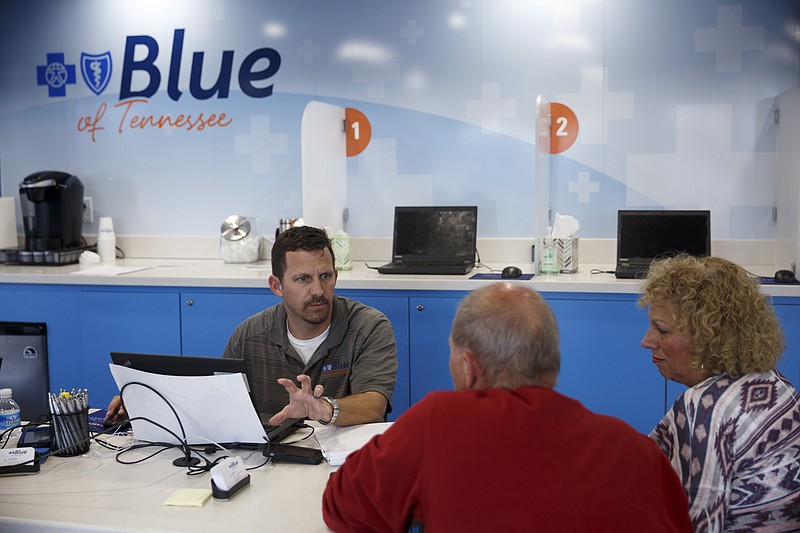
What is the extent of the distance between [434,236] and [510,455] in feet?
8.95

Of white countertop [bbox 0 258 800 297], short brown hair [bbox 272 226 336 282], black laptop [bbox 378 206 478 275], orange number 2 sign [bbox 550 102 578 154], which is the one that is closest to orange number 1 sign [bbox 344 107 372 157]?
black laptop [bbox 378 206 478 275]

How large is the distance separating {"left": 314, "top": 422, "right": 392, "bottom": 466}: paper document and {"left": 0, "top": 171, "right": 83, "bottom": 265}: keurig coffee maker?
2648mm

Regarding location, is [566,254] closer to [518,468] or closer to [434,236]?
[434,236]

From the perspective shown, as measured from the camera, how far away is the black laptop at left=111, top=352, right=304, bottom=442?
1.92 m

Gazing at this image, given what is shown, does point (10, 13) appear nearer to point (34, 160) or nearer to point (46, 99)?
point (46, 99)

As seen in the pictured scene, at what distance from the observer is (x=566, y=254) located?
147 inches

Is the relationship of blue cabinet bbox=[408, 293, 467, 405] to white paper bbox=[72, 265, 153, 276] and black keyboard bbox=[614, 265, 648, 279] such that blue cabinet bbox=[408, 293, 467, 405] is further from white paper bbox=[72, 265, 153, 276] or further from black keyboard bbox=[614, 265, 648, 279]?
white paper bbox=[72, 265, 153, 276]

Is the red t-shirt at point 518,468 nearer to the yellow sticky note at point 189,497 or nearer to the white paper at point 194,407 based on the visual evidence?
the yellow sticky note at point 189,497

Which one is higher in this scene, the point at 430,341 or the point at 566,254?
the point at 566,254

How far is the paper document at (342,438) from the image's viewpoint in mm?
1916

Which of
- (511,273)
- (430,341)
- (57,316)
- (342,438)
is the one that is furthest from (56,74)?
(342,438)

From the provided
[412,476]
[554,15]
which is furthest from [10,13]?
[412,476]

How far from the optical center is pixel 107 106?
464cm

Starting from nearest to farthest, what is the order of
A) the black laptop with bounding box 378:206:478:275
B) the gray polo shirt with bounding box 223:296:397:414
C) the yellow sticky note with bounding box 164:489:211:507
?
the yellow sticky note with bounding box 164:489:211:507
the gray polo shirt with bounding box 223:296:397:414
the black laptop with bounding box 378:206:478:275
